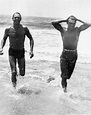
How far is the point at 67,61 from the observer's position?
19.5 ft

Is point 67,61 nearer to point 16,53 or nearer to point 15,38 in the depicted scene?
point 16,53

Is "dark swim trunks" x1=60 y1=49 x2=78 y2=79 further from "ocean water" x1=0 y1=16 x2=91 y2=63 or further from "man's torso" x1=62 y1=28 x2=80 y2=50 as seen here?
"ocean water" x1=0 y1=16 x2=91 y2=63

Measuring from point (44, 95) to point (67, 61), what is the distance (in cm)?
106

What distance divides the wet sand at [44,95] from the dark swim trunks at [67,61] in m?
0.62

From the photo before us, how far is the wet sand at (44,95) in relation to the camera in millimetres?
5047

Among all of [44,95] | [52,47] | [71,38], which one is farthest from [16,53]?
[52,47]

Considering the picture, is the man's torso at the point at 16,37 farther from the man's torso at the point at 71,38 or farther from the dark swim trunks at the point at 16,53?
the man's torso at the point at 71,38

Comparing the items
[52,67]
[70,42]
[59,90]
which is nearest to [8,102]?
[59,90]

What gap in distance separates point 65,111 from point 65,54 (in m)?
1.49

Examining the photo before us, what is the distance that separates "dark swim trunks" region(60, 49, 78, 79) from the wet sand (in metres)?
0.62

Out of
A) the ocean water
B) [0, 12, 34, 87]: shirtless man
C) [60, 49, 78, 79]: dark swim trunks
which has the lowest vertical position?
the ocean water

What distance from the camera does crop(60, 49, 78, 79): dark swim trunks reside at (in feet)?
19.1

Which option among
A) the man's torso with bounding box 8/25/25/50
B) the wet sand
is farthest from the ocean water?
the man's torso with bounding box 8/25/25/50

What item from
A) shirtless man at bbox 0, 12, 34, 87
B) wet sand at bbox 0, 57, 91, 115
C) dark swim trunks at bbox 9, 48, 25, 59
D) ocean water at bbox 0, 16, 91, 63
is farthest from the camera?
ocean water at bbox 0, 16, 91, 63
